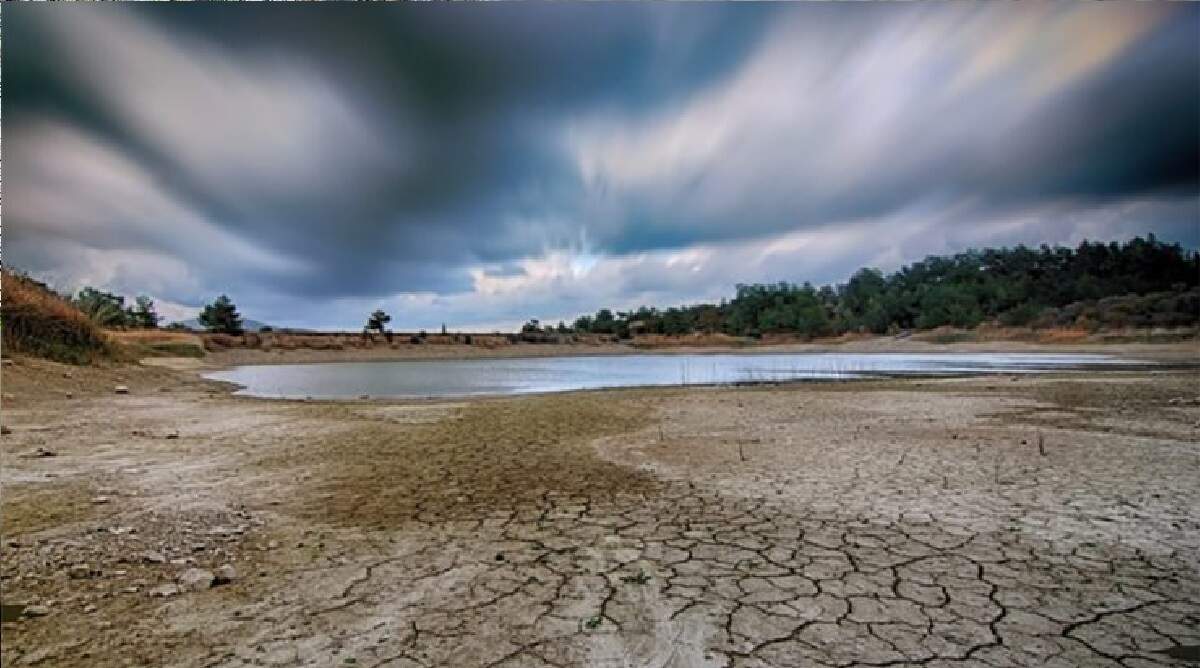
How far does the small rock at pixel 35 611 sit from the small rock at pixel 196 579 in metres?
0.59

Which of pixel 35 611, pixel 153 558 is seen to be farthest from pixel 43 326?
pixel 35 611

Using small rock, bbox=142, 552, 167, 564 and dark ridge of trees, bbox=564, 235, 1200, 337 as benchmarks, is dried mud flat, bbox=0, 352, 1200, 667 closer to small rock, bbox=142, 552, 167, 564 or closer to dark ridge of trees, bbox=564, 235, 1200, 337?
small rock, bbox=142, 552, 167, 564

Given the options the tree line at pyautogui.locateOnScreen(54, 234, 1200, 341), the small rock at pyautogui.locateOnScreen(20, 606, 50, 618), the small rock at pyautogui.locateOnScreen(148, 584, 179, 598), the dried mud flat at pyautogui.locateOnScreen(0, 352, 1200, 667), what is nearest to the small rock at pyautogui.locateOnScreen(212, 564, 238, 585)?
the dried mud flat at pyautogui.locateOnScreen(0, 352, 1200, 667)

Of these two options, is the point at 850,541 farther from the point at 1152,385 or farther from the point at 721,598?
the point at 1152,385

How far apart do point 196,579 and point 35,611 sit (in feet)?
2.33

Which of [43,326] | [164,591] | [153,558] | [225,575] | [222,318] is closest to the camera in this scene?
[164,591]

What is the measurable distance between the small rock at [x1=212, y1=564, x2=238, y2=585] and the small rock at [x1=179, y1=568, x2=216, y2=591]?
0.08ft

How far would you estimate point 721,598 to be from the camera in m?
3.41

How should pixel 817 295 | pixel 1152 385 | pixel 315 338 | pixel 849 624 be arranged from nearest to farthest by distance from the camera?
pixel 849 624 → pixel 1152 385 → pixel 315 338 → pixel 817 295

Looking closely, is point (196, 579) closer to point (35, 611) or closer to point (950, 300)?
point (35, 611)

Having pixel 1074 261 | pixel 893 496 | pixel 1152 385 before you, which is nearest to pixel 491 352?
pixel 1152 385

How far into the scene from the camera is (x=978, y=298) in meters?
89.4

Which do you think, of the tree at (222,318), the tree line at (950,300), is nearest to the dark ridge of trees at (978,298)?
the tree line at (950,300)

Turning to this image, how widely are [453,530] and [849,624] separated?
2.95m
